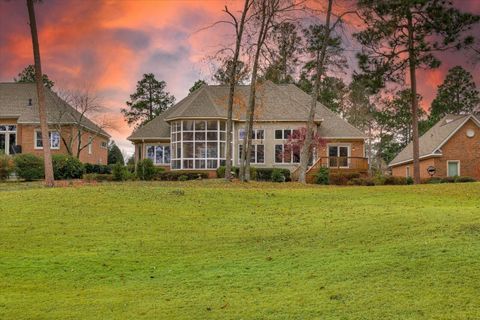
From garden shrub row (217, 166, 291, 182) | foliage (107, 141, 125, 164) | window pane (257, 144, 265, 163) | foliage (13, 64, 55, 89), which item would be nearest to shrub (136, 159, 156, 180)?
garden shrub row (217, 166, 291, 182)

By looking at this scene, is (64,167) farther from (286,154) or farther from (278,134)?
(278,134)

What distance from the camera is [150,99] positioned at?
69312mm

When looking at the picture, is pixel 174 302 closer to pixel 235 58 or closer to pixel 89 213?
pixel 89 213

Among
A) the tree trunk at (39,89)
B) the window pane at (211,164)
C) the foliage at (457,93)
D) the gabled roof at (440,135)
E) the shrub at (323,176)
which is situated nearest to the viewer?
the tree trunk at (39,89)

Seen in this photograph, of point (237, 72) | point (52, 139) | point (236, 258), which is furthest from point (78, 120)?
point (236, 258)

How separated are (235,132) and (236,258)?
33078 mm

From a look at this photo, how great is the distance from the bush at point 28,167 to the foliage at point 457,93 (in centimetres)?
5528

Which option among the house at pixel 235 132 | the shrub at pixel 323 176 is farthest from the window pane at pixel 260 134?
the shrub at pixel 323 176

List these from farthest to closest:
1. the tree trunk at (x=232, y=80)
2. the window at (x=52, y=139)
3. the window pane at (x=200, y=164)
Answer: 1. the window at (x=52, y=139)
2. the window pane at (x=200, y=164)
3. the tree trunk at (x=232, y=80)

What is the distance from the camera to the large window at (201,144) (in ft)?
140

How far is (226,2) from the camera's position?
31.1m

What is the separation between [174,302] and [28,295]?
271cm

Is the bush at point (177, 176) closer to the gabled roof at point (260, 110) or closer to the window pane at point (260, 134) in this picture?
the gabled roof at point (260, 110)

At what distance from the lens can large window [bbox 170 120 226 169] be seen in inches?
1674
